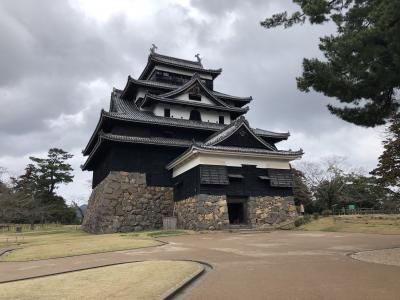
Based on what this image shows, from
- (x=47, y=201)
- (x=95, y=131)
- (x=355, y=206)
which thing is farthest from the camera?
(x=47, y=201)

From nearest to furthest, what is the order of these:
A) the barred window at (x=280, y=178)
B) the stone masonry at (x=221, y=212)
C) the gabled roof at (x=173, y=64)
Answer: the stone masonry at (x=221, y=212)
the barred window at (x=280, y=178)
the gabled roof at (x=173, y=64)

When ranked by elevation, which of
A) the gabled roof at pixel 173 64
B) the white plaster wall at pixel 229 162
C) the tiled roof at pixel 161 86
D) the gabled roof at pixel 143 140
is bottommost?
the white plaster wall at pixel 229 162

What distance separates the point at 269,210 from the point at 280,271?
1615cm

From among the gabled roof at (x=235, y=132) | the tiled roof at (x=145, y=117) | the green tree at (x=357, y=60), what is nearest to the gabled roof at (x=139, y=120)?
the tiled roof at (x=145, y=117)

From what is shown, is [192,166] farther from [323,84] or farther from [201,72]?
[201,72]

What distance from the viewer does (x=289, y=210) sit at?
24172 mm

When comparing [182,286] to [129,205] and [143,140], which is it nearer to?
[129,205]

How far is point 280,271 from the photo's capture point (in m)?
7.63

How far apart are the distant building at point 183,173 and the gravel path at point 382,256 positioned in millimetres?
11721

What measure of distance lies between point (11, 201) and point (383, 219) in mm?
38400

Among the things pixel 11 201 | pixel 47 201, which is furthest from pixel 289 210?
pixel 47 201

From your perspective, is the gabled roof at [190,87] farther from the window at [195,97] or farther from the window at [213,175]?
the window at [213,175]

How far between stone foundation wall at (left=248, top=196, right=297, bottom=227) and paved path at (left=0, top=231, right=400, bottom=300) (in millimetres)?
10352

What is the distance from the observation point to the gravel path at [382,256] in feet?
28.2
